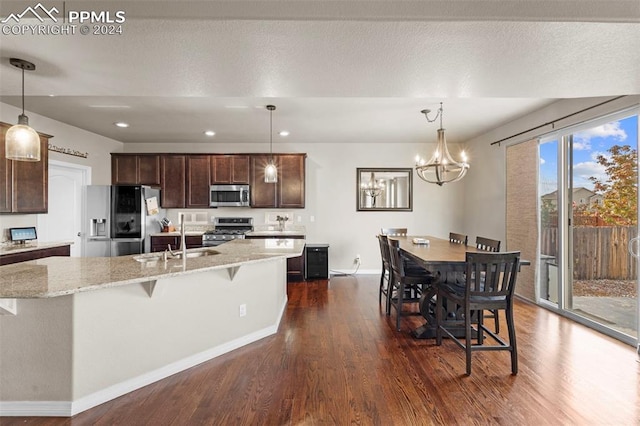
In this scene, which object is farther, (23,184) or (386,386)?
(23,184)

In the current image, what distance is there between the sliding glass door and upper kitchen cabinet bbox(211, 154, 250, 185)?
447 cm

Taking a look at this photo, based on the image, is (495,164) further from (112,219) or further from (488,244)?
(112,219)

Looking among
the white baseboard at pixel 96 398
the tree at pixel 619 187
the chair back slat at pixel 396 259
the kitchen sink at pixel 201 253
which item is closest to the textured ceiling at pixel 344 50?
the tree at pixel 619 187

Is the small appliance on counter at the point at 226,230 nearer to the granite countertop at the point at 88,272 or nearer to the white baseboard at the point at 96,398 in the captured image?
the granite countertop at the point at 88,272

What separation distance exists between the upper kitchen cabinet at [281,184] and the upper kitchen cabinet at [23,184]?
9.05ft

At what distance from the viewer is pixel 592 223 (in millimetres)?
3209

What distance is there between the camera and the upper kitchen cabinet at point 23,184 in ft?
10.6

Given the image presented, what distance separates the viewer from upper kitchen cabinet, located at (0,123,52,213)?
10.6 ft

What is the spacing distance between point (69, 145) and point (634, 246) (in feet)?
23.0

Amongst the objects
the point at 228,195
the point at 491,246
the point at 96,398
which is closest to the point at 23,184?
the point at 228,195

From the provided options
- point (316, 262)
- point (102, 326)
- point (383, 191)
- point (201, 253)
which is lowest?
point (316, 262)

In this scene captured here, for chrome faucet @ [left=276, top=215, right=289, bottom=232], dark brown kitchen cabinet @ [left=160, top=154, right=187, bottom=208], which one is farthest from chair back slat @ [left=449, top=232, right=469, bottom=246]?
dark brown kitchen cabinet @ [left=160, top=154, right=187, bottom=208]

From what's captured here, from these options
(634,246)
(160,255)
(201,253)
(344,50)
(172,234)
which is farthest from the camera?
(172,234)

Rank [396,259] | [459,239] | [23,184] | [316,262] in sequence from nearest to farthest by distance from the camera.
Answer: [396,259] → [23,184] → [459,239] → [316,262]
